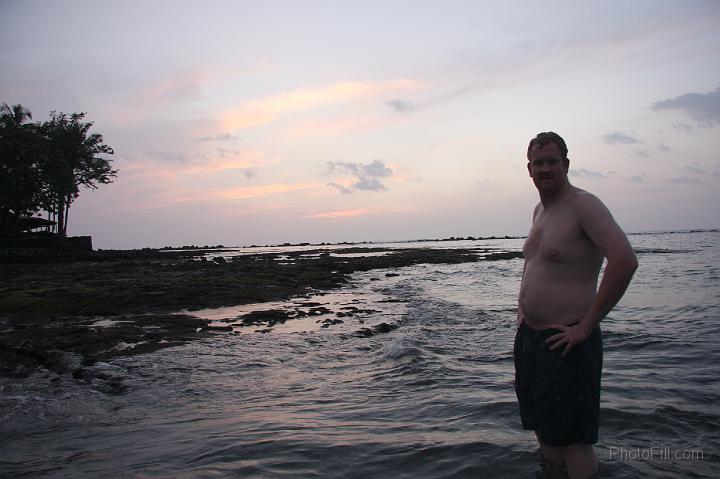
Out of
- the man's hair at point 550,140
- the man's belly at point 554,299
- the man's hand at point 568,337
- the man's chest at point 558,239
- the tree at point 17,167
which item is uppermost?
the tree at point 17,167

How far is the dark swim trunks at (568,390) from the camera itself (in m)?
3.01

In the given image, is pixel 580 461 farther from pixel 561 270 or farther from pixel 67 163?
pixel 67 163

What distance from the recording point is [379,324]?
1116 cm

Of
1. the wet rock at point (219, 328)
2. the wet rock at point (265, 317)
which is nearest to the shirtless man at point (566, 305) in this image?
the wet rock at point (219, 328)

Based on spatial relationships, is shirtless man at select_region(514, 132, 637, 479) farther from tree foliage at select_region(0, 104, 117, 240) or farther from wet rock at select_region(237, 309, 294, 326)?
tree foliage at select_region(0, 104, 117, 240)

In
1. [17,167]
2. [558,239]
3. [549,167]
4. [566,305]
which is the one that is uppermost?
[17,167]

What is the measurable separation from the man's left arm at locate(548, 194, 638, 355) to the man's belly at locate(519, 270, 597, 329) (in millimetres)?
89

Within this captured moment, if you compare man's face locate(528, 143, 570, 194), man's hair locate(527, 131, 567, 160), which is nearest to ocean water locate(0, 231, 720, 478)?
man's face locate(528, 143, 570, 194)

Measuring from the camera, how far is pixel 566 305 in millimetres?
3160

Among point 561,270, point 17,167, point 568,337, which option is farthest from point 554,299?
point 17,167

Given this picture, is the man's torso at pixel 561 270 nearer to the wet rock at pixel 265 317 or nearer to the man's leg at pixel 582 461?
the man's leg at pixel 582 461

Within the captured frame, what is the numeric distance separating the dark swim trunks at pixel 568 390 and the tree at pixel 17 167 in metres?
44.7

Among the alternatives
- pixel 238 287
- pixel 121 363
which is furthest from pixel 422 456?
pixel 238 287

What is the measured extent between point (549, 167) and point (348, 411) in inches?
136
